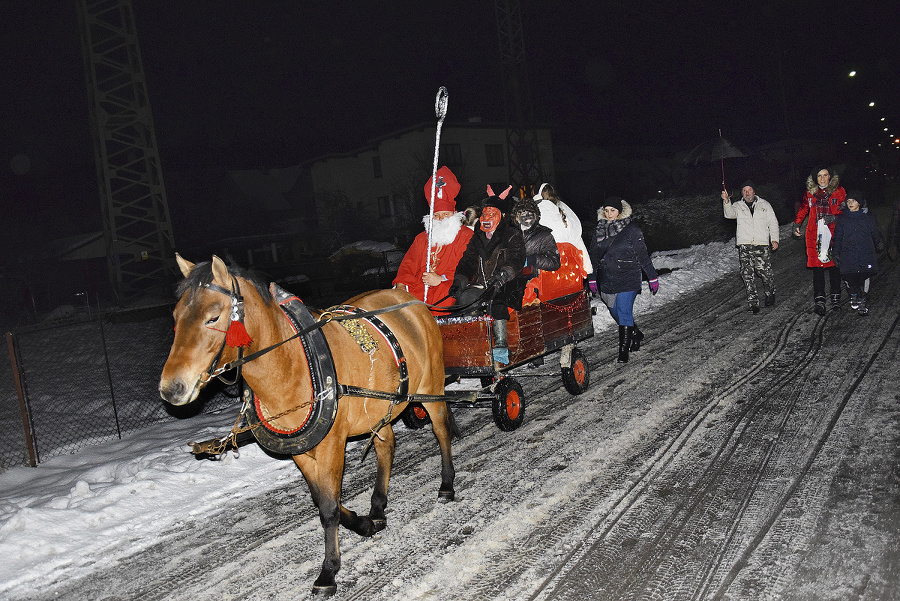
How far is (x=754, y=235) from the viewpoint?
10875mm

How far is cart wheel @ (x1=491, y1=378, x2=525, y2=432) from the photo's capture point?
5.86 metres

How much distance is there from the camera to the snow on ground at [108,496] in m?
4.26

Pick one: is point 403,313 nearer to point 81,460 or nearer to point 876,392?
point 81,460

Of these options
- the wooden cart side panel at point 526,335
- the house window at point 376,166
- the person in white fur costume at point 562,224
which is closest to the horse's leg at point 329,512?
the wooden cart side panel at point 526,335

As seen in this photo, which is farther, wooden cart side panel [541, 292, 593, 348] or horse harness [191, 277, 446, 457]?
wooden cart side panel [541, 292, 593, 348]

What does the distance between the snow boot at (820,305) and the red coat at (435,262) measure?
638cm

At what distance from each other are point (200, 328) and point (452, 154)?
3738 cm

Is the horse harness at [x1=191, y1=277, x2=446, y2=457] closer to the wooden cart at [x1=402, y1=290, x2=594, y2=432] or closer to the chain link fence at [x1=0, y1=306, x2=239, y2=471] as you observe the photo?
the chain link fence at [x1=0, y1=306, x2=239, y2=471]

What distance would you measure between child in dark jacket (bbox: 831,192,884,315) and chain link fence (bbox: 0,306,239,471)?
30.2ft

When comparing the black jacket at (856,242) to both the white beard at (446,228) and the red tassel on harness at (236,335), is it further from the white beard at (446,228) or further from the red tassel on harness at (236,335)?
the red tassel on harness at (236,335)

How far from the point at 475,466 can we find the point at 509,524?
114 centimetres

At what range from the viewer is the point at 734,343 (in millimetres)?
8539

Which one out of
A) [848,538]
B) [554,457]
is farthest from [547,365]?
[848,538]

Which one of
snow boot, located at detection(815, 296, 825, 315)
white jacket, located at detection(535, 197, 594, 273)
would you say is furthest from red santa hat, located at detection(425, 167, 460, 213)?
snow boot, located at detection(815, 296, 825, 315)
